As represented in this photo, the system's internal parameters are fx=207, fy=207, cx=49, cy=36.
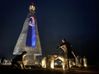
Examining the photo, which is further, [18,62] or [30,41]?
[30,41]

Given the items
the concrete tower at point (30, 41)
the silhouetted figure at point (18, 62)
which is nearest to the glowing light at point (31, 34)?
the concrete tower at point (30, 41)

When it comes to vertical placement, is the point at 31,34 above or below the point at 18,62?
above

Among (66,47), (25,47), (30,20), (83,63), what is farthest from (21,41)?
(66,47)

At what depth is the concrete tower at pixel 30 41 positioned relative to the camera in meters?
47.1

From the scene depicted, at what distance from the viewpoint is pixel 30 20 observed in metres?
52.1

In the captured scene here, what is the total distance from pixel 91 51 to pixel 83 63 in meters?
22.7

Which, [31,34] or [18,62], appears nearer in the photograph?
[18,62]

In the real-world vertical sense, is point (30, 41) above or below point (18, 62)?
above

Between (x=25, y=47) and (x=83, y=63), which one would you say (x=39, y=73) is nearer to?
(x=83, y=63)

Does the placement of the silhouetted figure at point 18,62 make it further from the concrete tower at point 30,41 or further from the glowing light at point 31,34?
the glowing light at point 31,34

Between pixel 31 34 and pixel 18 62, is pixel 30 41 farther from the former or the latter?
pixel 18 62

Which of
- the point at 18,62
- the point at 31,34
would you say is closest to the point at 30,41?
Result: the point at 31,34

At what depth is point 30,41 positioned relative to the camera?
49719mm

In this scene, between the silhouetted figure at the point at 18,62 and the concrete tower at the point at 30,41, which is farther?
the concrete tower at the point at 30,41
